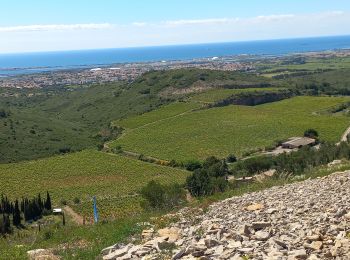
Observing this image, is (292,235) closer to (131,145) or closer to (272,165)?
(272,165)

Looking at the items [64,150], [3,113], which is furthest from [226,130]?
[3,113]

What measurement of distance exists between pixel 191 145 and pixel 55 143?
3152 centimetres

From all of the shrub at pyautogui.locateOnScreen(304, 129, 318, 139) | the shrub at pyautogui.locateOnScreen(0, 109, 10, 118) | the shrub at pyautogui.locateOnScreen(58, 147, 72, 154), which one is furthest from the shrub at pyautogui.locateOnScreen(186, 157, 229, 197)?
the shrub at pyautogui.locateOnScreen(0, 109, 10, 118)

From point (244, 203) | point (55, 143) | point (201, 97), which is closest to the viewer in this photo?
point (244, 203)

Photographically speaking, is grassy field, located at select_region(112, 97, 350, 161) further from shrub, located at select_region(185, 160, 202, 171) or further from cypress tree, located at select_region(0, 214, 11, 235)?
cypress tree, located at select_region(0, 214, 11, 235)

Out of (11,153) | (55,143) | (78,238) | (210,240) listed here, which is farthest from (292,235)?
(55,143)

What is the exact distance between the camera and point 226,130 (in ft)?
279

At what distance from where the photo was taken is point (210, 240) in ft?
36.0

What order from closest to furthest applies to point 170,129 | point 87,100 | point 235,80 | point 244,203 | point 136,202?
1. point 244,203
2. point 136,202
3. point 170,129
4. point 235,80
5. point 87,100

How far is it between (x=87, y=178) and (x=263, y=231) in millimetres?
53358

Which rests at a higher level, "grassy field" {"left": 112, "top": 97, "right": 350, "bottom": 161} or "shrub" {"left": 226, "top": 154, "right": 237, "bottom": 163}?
"grassy field" {"left": 112, "top": 97, "right": 350, "bottom": 161}

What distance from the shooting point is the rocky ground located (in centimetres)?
992

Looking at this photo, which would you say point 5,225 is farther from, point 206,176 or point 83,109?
point 83,109

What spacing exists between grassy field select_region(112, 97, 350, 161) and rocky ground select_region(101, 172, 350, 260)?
180ft
